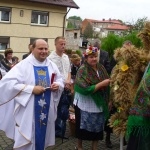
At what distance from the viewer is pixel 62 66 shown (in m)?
5.61

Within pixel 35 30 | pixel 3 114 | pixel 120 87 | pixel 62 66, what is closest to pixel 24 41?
pixel 35 30

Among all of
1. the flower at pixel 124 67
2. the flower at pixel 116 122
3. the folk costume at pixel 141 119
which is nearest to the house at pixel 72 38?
the flower at pixel 116 122

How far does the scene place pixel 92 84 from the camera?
169 inches

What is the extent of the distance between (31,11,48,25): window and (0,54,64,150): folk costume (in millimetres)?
13105

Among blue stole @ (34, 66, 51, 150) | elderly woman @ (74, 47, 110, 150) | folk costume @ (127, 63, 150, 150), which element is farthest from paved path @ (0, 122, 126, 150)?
folk costume @ (127, 63, 150, 150)

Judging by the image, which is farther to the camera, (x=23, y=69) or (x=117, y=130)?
(x=23, y=69)

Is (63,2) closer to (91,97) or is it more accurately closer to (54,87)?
(91,97)

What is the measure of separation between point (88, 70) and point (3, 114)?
1.45 metres

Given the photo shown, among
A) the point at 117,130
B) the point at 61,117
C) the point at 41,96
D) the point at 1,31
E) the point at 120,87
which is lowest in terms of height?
the point at 61,117

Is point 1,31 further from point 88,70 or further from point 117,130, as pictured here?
point 117,130

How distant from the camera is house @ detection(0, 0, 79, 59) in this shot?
15742 mm

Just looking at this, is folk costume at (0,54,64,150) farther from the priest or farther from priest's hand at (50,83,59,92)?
priest's hand at (50,83,59,92)

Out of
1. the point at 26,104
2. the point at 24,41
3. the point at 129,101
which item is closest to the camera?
the point at 129,101

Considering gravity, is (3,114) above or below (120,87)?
below
